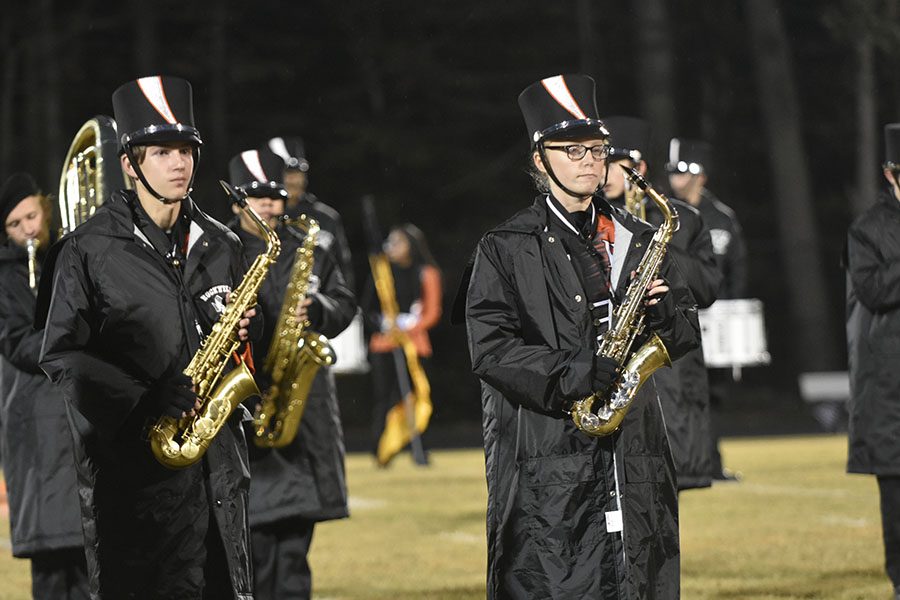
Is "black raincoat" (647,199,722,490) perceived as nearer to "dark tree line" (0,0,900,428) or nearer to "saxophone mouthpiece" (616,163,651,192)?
"saxophone mouthpiece" (616,163,651,192)

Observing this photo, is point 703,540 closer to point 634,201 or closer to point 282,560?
point 634,201

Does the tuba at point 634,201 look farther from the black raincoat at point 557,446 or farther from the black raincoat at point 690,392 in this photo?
the black raincoat at point 557,446

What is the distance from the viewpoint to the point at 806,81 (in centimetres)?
3603

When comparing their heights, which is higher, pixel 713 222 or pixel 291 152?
pixel 291 152

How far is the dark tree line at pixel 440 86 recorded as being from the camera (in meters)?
31.0

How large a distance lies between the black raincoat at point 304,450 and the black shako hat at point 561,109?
2831 millimetres

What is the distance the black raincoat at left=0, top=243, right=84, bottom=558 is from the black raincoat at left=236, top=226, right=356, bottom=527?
1.06 m

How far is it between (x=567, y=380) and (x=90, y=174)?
330cm

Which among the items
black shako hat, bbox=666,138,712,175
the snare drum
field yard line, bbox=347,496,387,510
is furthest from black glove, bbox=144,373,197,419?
the snare drum

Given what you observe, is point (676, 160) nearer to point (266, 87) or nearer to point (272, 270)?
point (272, 270)

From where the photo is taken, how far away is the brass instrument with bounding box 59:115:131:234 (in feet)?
27.4

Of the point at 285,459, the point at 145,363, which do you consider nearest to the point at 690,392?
the point at 285,459

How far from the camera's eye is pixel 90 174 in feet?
27.9

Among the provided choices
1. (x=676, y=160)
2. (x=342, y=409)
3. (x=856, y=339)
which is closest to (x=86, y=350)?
(x=856, y=339)
